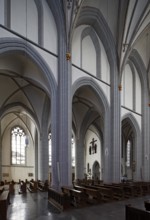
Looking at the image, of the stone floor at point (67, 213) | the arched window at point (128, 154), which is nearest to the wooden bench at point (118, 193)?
the stone floor at point (67, 213)

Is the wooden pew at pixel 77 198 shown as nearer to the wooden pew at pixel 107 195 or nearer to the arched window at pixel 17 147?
the wooden pew at pixel 107 195

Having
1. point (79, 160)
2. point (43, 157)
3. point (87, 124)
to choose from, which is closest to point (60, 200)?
point (43, 157)

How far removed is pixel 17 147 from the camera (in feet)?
115

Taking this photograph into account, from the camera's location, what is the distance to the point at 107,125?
20.6 m

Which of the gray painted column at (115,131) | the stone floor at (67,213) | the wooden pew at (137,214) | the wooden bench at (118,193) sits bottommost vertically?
the wooden bench at (118,193)

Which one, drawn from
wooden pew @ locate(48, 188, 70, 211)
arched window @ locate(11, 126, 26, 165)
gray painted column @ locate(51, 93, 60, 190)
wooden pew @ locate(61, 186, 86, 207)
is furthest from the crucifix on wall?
wooden pew @ locate(61, 186, 86, 207)

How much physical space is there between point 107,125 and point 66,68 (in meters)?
6.82

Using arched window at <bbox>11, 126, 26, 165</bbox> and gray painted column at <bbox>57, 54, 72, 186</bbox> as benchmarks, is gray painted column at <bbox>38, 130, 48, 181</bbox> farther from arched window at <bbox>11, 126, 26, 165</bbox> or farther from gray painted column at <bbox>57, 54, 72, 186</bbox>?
arched window at <bbox>11, 126, 26, 165</bbox>

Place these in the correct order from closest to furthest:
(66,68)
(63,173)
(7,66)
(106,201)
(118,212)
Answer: (118,212) < (106,201) < (63,173) < (66,68) < (7,66)

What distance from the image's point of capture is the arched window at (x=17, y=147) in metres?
34.7

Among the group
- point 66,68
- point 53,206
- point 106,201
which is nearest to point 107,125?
point 66,68

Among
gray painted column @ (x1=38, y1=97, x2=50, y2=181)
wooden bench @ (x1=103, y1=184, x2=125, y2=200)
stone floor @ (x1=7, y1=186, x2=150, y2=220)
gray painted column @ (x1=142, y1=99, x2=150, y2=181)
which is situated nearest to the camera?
stone floor @ (x1=7, y1=186, x2=150, y2=220)

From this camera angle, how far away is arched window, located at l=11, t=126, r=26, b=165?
114 feet

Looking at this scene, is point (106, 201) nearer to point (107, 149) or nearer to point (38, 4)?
point (107, 149)
